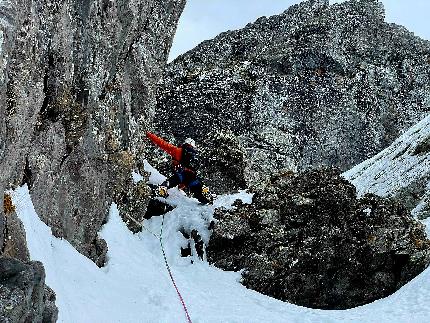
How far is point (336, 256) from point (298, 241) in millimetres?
1899

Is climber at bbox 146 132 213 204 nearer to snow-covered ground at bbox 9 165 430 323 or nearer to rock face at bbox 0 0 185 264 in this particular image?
snow-covered ground at bbox 9 165 430 323

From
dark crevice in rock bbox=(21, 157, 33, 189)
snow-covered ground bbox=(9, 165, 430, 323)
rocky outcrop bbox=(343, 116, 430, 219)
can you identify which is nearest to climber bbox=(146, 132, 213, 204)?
snow-covered ground bbox=(9, 165, 430, 323)

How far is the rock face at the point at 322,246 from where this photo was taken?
68.9ft

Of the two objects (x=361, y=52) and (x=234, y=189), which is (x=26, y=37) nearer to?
(x=234, y=189)

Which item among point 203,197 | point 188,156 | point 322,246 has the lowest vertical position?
point 322,246

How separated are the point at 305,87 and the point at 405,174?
22708 mm

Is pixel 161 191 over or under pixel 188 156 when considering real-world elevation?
under

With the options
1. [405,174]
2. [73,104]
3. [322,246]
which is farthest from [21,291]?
[405,174]

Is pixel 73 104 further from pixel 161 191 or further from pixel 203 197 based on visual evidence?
pixel 203 197

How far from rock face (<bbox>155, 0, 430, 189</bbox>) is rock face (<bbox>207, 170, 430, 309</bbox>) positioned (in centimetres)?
2242

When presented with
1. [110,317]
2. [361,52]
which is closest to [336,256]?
[110,317]

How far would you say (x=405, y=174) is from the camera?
126 ft

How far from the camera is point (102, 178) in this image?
59.6ft

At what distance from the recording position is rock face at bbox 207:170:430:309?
21016 millimetres
